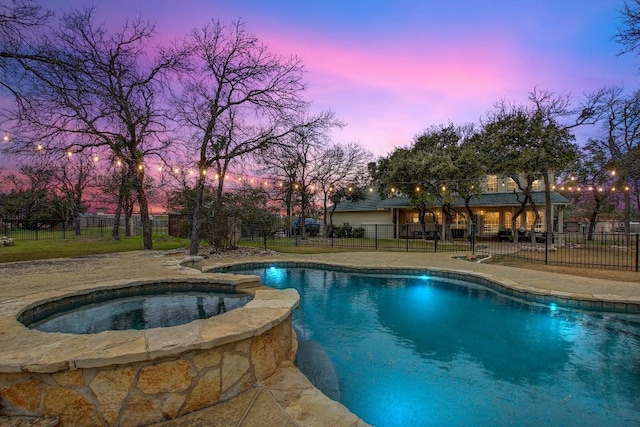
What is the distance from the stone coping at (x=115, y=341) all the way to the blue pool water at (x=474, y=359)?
4.23 feet

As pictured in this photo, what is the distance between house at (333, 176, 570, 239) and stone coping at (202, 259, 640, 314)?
9.22 meters

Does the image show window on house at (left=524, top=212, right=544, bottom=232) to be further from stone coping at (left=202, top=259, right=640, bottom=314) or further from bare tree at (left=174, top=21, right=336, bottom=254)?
bare tree at (left=174, top=21, right=336, bottom=254)

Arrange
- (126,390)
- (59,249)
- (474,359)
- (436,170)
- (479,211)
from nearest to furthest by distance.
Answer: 1. (126,390)
2. (474,359)
3. (59,249)
4. (436,170)
5. (479,211)

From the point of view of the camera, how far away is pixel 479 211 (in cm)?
2186

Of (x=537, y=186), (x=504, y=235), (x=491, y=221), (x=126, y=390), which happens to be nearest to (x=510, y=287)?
(x=126, y=390)

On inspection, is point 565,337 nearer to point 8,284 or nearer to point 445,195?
point 8,284

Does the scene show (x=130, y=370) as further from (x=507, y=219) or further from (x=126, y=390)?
(x=507, y=219)

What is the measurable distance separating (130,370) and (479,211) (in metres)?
23.1

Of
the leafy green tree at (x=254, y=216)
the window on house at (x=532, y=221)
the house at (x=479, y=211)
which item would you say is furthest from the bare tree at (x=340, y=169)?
the window on house at (x=532, y=221)

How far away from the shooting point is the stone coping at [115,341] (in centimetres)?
205

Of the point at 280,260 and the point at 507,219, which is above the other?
the point at 507,219

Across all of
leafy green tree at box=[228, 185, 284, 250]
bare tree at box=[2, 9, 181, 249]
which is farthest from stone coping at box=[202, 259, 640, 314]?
bare tree at box=[2, 9, 181, 249]

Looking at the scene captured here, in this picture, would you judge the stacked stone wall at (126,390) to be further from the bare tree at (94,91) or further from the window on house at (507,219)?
the window on house at (507,219)

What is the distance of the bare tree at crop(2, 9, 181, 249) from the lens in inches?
222
